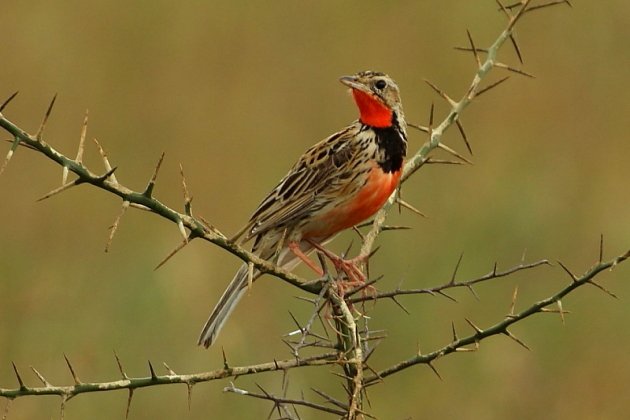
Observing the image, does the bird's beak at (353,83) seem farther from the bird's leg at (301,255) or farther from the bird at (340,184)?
the bird's leg at (301,255)

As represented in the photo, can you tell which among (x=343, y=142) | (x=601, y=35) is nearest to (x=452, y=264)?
(x=343, y=142)

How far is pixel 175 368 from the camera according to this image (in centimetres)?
528

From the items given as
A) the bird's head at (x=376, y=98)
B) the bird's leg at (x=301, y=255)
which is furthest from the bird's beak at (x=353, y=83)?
the bird's leg at (x=301, y=255)

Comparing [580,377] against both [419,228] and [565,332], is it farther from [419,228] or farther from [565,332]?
[419,228]

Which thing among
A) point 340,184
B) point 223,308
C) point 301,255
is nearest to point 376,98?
point 340,184

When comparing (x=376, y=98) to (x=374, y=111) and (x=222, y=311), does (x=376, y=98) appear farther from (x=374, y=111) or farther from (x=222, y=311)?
(x=222, y=311)

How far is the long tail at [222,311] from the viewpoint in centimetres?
404

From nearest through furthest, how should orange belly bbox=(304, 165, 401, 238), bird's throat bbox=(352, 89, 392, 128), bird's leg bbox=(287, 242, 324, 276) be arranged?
1. bird's leg bbox=(287, 242, 324, 276)
2. orange belly bbox=(304, 165, 401, 238)
3. bird's throat bbox=(352, 89, 392, 128)

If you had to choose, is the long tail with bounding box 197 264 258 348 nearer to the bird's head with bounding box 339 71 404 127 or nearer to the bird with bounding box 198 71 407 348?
the bird with bounding box 198 71 407 348

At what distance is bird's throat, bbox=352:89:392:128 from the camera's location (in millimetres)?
4762

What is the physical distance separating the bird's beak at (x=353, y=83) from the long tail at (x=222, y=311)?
87 cm

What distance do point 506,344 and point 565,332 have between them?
0.24m

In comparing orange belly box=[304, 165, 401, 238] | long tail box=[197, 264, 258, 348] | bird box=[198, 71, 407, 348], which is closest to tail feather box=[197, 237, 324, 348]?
long tail box=[197, 264, 258, 348]

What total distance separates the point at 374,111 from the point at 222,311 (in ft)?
3.46
